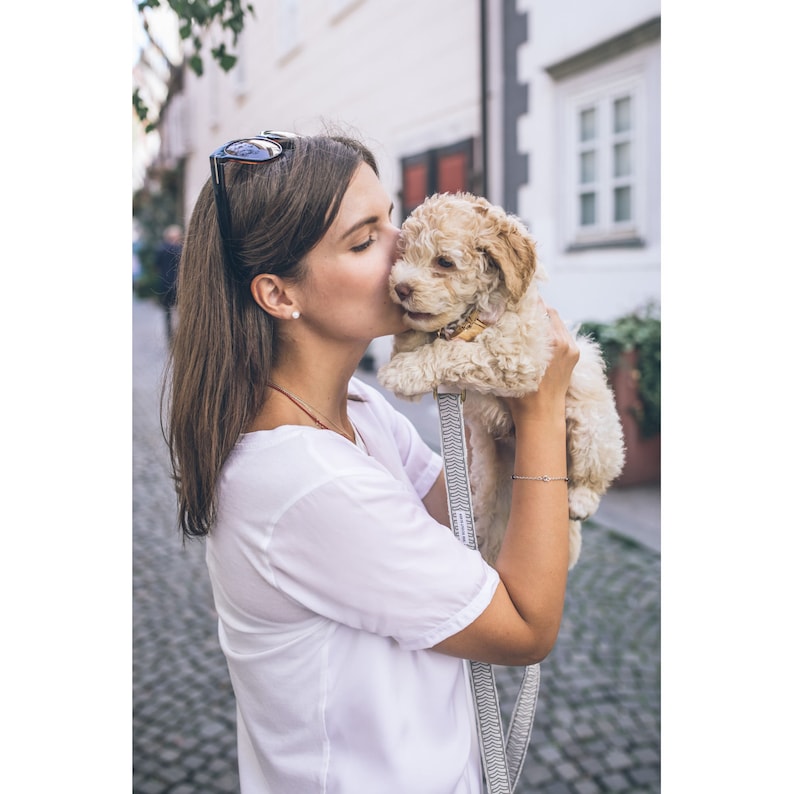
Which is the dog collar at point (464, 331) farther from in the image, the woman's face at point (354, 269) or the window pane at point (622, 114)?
the window pane at point (622, 114)

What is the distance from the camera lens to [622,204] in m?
6.67

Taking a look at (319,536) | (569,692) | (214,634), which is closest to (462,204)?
(319,536)

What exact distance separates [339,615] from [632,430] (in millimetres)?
5190

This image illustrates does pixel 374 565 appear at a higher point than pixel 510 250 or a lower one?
lower

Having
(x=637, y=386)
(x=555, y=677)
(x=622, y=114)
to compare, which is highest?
(x=622, y=114)

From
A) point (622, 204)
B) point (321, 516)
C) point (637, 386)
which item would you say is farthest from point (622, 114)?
point (321, 516)

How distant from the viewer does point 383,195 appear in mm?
1550

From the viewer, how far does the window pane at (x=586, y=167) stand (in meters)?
6.96

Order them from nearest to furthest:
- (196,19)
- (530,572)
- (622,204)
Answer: (530,572) < (196,19) < (622,204)

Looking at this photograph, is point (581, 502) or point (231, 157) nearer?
point (231, 157)

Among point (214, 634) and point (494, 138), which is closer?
point (214, 634)

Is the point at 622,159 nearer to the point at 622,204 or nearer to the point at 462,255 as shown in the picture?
the point at 622,204
